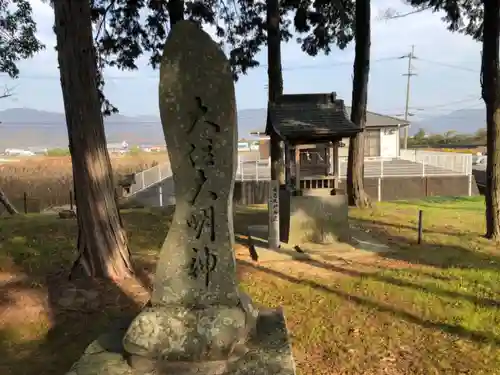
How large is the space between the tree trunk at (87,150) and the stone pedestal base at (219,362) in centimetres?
282

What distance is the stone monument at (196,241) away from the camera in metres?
3.59

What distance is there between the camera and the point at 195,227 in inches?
150

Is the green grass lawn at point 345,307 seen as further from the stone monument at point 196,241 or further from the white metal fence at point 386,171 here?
the white metal fence at point 386,171

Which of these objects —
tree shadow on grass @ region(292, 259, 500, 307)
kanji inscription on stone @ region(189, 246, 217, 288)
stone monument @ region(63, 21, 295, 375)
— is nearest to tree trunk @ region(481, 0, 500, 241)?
tree shadow on grass @ region(292, 259, 500, 307)

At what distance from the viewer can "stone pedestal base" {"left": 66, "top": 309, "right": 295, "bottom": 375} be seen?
3.45 meters

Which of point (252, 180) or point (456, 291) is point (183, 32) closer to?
point (456, 291)

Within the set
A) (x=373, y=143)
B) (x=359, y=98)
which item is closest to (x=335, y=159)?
(x=359, y=98)

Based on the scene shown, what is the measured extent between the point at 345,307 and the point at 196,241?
10.4ft

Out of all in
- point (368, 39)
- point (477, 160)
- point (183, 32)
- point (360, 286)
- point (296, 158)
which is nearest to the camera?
point (183, 32)

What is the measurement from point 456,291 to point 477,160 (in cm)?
2926

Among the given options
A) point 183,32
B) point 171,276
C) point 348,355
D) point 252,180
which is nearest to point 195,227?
point 171,276

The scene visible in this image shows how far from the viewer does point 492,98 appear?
907 centimetres

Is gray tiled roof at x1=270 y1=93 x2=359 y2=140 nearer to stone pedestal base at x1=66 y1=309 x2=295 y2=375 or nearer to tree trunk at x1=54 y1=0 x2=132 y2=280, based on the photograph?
tree trunk at x1=54 y1=0 x2=132 y2=280

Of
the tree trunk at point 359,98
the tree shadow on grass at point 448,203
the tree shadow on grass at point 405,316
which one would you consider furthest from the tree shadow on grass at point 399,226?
the tree shadow on grass at point 405,316
